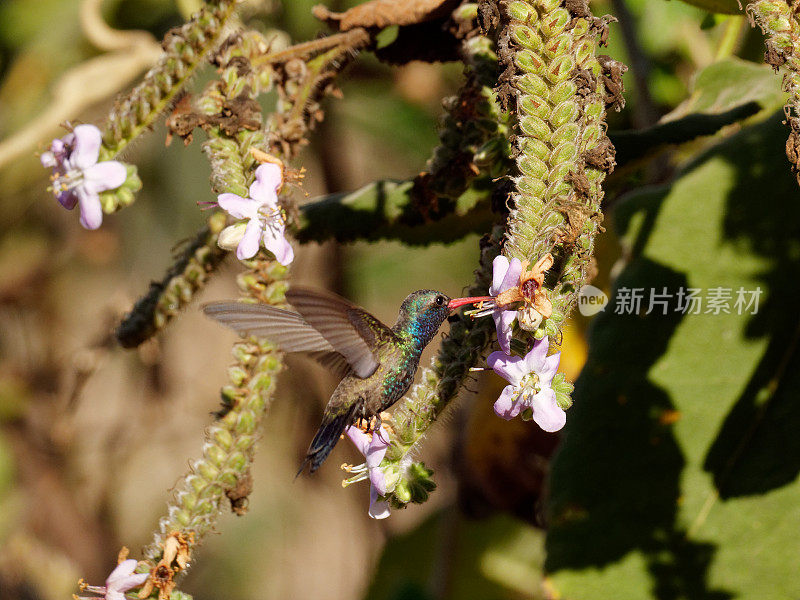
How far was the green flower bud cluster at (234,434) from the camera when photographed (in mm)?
821

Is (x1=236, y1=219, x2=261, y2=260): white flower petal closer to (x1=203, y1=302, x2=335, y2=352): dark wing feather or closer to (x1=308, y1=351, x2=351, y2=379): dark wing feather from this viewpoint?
(x1=203, y1=302, x2=335, y2=352): dark wing feather

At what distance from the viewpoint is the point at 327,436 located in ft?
2.88

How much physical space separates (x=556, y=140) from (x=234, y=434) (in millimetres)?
439

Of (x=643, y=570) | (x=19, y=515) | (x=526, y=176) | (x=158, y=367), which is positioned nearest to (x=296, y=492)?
(x=158, y=367)

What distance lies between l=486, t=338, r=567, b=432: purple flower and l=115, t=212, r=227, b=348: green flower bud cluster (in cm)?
46

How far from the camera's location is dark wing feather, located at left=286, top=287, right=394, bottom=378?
0.74m

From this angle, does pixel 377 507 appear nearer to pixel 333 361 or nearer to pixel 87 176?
pixel 333 361

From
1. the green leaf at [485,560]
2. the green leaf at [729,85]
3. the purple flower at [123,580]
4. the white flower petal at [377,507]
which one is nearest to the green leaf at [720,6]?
the green leaf at [729,85]

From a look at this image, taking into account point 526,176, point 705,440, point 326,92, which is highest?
point 526,176

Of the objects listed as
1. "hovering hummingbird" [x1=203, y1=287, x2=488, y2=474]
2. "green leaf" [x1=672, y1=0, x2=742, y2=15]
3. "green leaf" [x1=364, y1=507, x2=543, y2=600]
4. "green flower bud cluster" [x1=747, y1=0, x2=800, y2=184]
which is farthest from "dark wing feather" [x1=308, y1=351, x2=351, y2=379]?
"green leaf" [x1=364, y1=507, x2=543, y2=600]

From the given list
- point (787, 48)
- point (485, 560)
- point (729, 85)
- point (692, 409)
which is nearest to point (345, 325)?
point (787, 48)

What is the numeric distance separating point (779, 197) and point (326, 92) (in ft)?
1.98

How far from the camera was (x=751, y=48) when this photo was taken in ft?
4.89

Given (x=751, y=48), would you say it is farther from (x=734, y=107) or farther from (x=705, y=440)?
(x=705, y=440)
